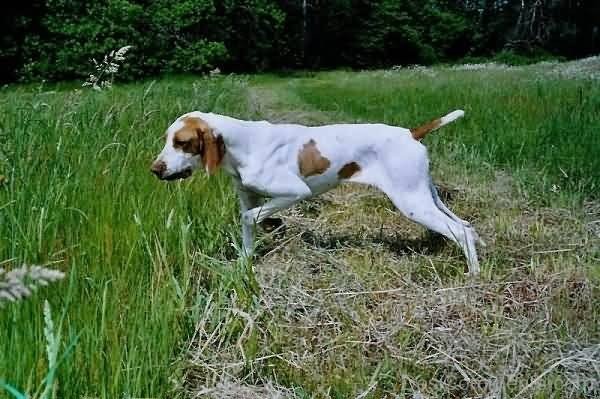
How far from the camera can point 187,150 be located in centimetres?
270

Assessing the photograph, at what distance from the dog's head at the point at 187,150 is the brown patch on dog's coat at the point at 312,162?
1.32ft

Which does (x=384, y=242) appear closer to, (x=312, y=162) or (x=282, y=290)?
(x=312, y=162)

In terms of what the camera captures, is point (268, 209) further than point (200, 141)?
Yes

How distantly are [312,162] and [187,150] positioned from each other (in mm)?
581

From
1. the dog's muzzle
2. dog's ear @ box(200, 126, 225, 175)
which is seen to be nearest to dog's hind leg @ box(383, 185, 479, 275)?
dog's ear @ box(200, 126, 225, 175)

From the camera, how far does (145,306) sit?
1.78 metres

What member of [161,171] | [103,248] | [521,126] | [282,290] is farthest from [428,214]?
[521,126]

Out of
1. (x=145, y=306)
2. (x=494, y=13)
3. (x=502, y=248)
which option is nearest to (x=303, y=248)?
(x=502, y=248)

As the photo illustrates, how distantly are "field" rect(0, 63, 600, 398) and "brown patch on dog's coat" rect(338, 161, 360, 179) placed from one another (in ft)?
1.09

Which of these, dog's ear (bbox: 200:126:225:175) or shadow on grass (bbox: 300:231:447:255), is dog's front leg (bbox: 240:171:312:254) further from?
shadow on grass (bbox: 300:231:447:255)

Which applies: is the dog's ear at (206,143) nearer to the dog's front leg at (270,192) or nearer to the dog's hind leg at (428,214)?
the dog's front leg at (270,192)

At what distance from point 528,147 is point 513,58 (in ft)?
84.8

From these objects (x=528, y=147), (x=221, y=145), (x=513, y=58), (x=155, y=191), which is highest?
(x=221, y=145)

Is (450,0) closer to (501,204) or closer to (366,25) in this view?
(366,25)
